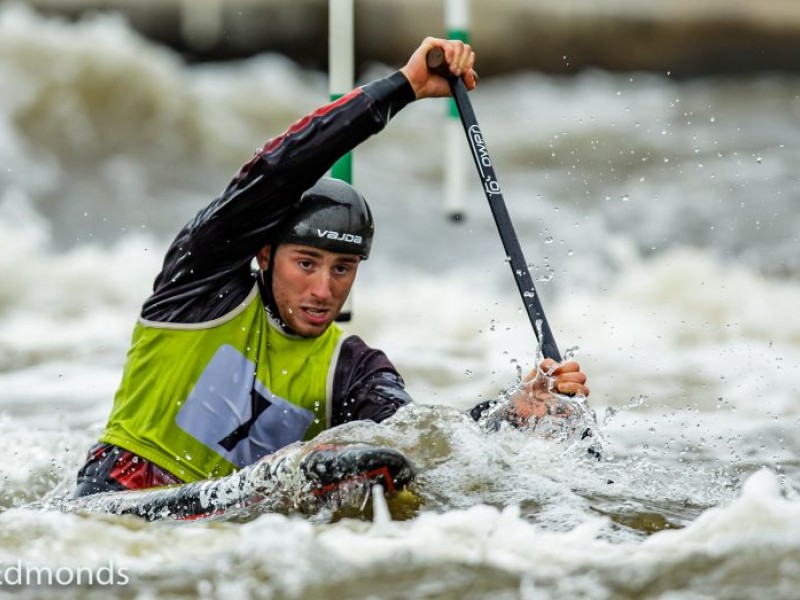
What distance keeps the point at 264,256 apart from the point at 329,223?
0.86 feet

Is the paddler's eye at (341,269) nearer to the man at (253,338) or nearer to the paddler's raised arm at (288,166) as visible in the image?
the man at (253,338)

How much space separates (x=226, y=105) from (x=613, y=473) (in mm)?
9011

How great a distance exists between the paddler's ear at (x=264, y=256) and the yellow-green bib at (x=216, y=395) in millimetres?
78

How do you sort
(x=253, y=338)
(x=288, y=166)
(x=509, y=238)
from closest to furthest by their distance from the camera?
(x=288, y=166) < (x=253, y=338) < (x=509, y=238)

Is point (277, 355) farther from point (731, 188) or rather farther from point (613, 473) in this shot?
point (731, 188)

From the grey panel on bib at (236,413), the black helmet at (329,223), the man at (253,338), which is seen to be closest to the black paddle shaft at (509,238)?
the man at (253,338)

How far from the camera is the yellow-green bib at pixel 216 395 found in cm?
431

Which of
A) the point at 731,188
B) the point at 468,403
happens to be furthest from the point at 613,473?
the point at 731,188

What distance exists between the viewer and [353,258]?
439 cm

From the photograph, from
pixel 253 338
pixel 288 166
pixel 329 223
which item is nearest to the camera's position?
pixel 288 166

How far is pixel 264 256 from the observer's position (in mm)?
4434

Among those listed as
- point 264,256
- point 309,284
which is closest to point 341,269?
point 309,284

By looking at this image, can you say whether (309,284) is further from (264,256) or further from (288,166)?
(288,166)

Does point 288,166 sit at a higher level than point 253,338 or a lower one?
higher
